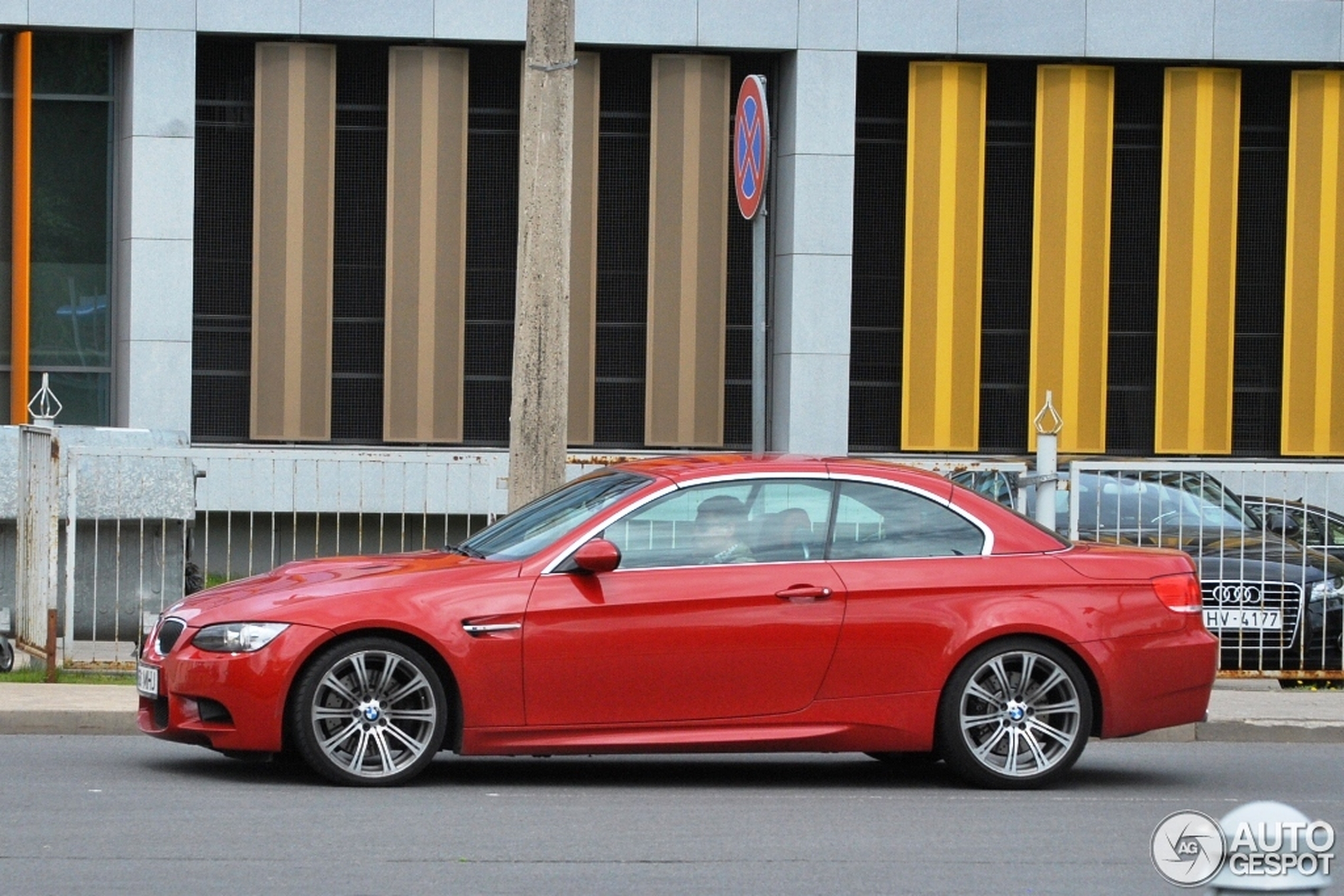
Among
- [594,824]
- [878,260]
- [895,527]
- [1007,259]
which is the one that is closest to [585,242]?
[878,260]

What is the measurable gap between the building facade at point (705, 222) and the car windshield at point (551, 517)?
33.5ft

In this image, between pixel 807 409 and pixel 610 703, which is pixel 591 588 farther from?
pixel 807 409

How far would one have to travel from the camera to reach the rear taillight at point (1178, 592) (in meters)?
8.95

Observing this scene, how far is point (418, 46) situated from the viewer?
19391 mm

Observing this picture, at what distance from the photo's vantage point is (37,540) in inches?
472

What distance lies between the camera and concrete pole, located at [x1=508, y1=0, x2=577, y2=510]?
38.4ft

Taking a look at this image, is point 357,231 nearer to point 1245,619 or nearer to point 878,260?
point 878,260

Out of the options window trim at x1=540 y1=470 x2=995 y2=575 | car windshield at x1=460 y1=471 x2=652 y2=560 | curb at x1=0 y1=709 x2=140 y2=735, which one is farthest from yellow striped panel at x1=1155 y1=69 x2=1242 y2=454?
curb at x1=0 y1=709 x2=140 y2=735

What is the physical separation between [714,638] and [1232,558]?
17.3 ft

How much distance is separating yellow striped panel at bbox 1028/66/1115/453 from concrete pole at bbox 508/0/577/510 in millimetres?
9247

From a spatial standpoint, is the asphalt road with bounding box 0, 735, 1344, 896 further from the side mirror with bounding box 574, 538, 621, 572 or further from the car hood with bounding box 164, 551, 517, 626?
the side mirror with bounding box 574, 538, 621, 572

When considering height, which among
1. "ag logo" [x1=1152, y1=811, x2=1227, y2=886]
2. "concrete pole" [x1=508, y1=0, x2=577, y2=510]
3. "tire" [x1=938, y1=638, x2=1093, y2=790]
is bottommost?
"ag logo" [x1=1152, y1=811, x2=1227, y2=886]

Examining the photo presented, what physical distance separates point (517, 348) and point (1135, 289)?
1020 cm

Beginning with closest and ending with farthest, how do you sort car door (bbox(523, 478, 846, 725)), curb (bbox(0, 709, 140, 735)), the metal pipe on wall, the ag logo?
1. the ag logo
2. car door (bbox(523, 478, 846, 725))
3. curb (bbox(0, 709, 140, 735))
4. the metal pipe on wall
